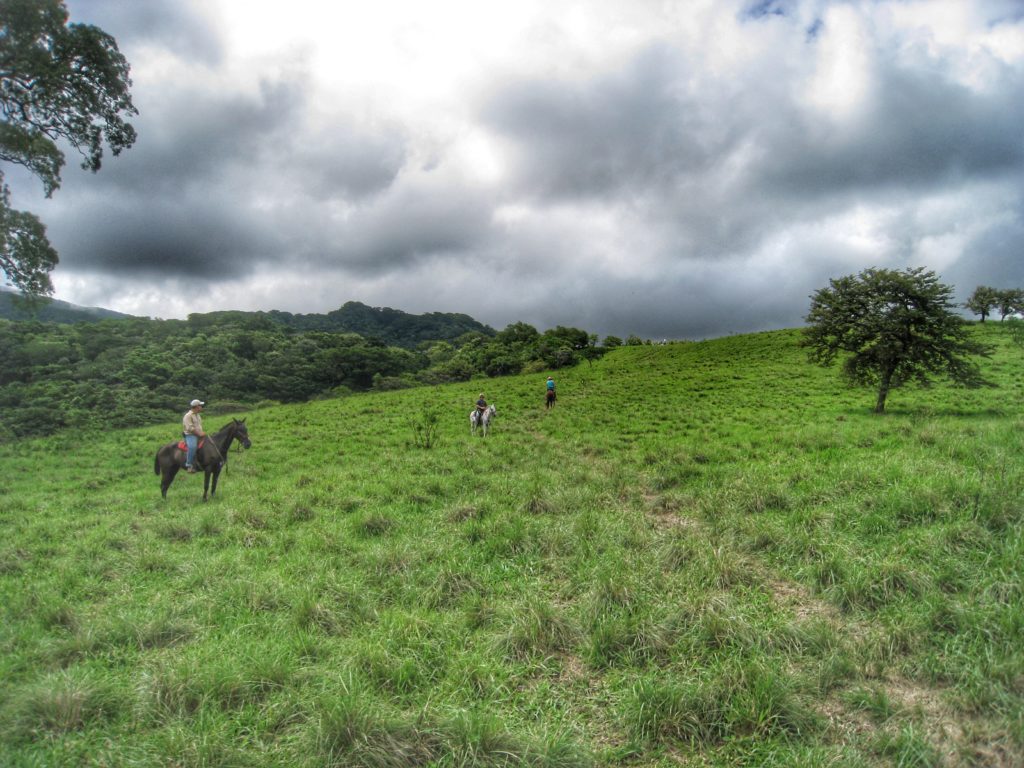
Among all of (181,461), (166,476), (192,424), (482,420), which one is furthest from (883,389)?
(166,476)

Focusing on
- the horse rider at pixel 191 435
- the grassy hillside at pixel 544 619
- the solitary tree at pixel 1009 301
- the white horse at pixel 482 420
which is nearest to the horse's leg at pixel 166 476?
the horse rider at pixel 191 435

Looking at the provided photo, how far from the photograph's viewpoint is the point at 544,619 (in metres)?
5.59

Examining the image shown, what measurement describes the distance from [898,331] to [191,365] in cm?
7439

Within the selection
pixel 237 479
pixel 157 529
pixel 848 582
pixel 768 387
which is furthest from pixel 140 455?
pixel 768 387

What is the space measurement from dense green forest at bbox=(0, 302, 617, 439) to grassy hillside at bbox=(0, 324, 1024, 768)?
3078cm

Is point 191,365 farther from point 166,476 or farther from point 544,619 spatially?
point 544,619

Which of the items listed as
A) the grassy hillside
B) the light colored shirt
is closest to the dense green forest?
the light colored shirt

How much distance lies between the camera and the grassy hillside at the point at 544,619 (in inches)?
149

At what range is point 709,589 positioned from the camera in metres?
6.11

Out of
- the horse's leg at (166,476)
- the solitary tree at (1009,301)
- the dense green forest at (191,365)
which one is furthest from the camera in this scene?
the solitary tree at (1009,301)

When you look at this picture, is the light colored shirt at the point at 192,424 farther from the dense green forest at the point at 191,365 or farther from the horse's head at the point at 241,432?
the dense green forest at the point at 191,365

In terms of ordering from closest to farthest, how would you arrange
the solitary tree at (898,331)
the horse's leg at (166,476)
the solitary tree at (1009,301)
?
the horse's leg at (166,476)
the solitary tree at (898,331)
the solitary tree at (1009,301)

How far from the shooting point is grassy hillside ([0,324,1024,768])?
12.4 feet

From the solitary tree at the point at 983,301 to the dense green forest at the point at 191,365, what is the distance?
58304 mm
